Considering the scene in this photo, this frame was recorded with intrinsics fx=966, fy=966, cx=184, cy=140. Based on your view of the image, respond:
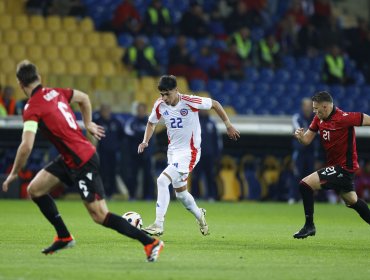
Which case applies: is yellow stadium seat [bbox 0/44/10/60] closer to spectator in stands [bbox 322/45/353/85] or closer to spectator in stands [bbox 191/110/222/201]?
spectator in stands [bbox 191/110/222/201]

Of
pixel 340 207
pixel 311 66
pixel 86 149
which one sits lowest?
pixel 340 207

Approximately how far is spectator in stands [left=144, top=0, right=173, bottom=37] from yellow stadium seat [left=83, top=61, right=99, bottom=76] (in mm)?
2010

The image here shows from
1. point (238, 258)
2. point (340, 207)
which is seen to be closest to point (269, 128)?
point (340, 207)

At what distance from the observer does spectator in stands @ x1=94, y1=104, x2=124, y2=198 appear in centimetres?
2239

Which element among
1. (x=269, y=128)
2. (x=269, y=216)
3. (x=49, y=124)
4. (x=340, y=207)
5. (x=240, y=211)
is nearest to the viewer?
(x=49, y=124)

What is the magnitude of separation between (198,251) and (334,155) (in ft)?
9.35

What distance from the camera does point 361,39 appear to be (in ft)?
97.1

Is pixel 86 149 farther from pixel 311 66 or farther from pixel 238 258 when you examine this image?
pixel 311 66

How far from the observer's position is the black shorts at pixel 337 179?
12.9 m

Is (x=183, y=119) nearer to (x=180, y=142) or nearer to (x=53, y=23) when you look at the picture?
(x=180, y=142)

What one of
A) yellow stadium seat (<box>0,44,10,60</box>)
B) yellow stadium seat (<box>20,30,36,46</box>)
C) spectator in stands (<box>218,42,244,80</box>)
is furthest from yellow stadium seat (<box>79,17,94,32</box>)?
spectator in stands (<box>218,42,244,80</box>)

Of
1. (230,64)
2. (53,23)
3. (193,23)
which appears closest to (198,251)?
(53,23)

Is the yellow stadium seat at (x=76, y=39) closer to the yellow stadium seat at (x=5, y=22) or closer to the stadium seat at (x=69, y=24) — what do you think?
the stadium seat at (x=69, y=24)

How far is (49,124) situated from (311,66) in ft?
65.6
